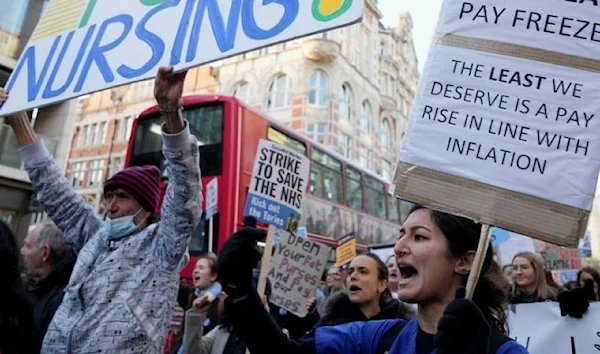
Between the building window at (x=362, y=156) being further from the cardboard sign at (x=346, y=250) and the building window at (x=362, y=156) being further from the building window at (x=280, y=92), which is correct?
the cardboard sign at (x=346, y=250)

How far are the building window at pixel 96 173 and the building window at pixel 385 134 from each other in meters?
21.2

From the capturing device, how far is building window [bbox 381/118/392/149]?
38.4 m

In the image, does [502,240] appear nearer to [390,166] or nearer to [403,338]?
[403,338]

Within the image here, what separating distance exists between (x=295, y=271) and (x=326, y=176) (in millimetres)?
6662

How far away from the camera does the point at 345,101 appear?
107ft

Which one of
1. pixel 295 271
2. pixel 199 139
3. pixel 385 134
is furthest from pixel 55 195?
pixel 385 134

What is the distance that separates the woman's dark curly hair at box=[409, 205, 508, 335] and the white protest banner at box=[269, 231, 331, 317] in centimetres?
233

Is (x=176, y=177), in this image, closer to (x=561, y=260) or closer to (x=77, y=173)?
(x=561, y=260)

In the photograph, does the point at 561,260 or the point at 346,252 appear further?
the point at 561,260

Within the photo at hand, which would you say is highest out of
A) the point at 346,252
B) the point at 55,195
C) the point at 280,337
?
the point at 346,252

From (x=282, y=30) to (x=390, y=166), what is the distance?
3989 cm

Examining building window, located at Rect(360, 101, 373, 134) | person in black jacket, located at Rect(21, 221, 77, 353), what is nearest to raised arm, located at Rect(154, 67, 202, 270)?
person in black jacket, located at Rect(21, 221, 77, 353)

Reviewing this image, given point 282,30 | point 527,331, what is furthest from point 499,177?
point 527,331

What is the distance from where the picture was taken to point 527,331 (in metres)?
2.89
